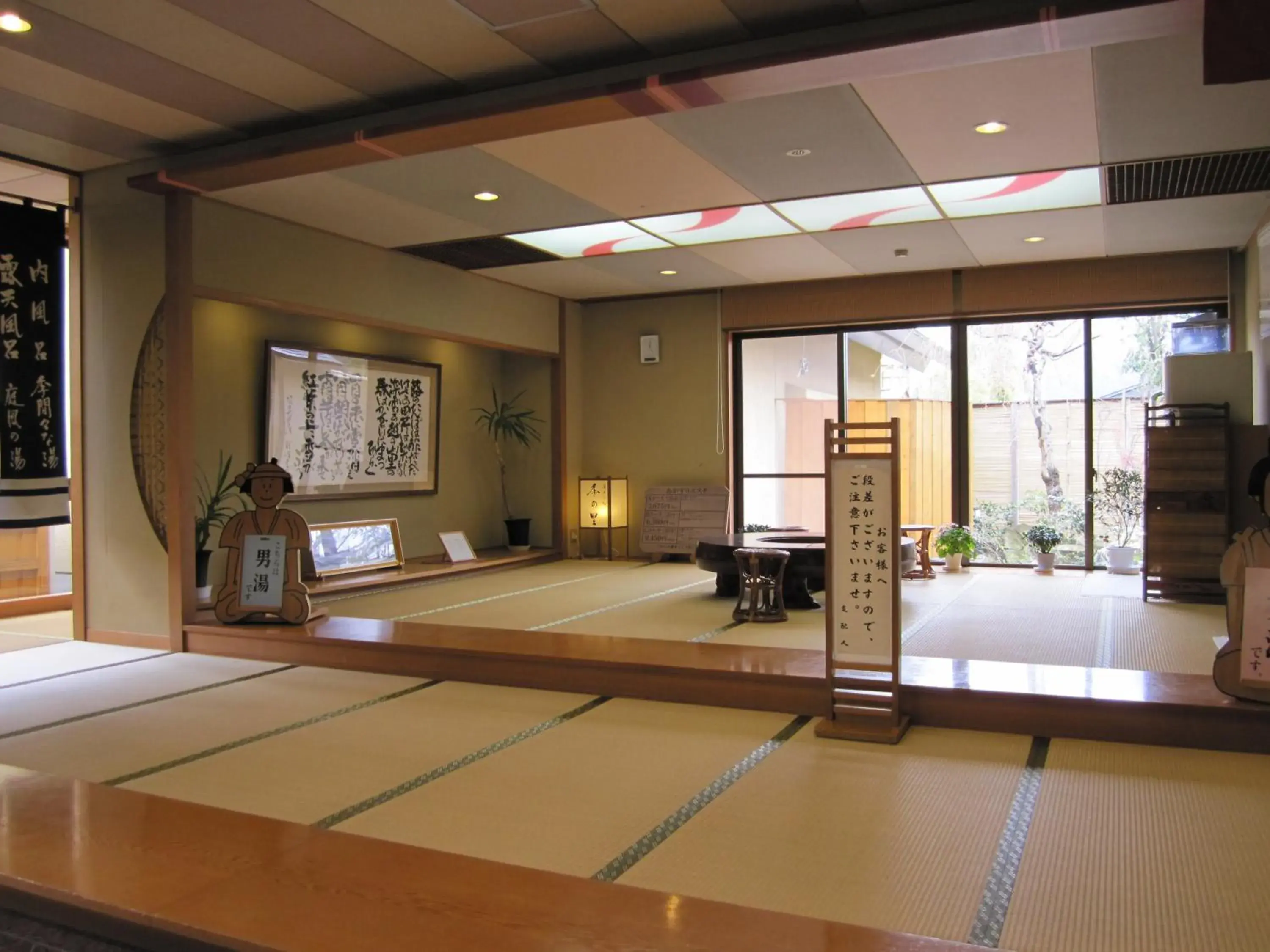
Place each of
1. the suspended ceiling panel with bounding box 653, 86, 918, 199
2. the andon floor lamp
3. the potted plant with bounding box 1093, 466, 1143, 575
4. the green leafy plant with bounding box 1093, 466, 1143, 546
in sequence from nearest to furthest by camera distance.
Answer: the suspended ceiling panel with bounding box 653, 86, 918, 199 < the potted plant with bounding box 1093, 466, 1143, 575 < the green leafy plant with bounding box 1093, 466, 1143, 546 < the andon floor lamp

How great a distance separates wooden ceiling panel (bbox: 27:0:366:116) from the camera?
12.0 ft

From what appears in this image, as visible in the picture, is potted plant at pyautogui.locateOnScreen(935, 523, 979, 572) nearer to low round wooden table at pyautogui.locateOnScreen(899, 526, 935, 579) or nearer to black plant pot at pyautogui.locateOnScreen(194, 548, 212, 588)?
low round wooden table at pyautogui.locateOnScreen(899, 526, 935, 579)

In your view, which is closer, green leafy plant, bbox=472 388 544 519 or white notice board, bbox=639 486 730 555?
white notice board, bbox=639 486 730 555

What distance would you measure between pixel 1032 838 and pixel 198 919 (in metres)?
2.07

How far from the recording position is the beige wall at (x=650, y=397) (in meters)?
9.48

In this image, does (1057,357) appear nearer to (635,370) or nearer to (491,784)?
(635,370)

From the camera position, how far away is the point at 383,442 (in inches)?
320

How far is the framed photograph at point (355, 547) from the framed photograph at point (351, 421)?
255 mm

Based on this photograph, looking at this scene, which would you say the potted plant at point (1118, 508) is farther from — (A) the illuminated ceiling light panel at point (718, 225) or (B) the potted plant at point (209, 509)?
(B) the potted plant at point (209, 509)

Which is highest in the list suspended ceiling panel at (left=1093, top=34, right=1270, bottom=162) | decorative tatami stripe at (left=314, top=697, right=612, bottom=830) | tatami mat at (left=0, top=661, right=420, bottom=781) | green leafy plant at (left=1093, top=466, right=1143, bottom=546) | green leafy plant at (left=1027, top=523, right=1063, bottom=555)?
suspended ceiling panel at (left=1093, top=34, right=1270, bottom=162)

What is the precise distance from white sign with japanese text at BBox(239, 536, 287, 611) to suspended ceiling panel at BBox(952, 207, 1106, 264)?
490cm

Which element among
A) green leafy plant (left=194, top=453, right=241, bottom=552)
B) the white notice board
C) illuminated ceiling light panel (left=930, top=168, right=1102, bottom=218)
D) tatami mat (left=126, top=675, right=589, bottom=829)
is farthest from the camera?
A: the white notice board

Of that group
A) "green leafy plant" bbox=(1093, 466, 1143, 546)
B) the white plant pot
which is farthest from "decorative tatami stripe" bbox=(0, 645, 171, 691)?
"green leafy plant" bbox=(1093, 466, 1143, 546)

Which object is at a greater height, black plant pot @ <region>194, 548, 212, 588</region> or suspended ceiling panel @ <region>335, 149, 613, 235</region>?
suspended ceiling panel @ <region>335, 149, 613, 235</region>
